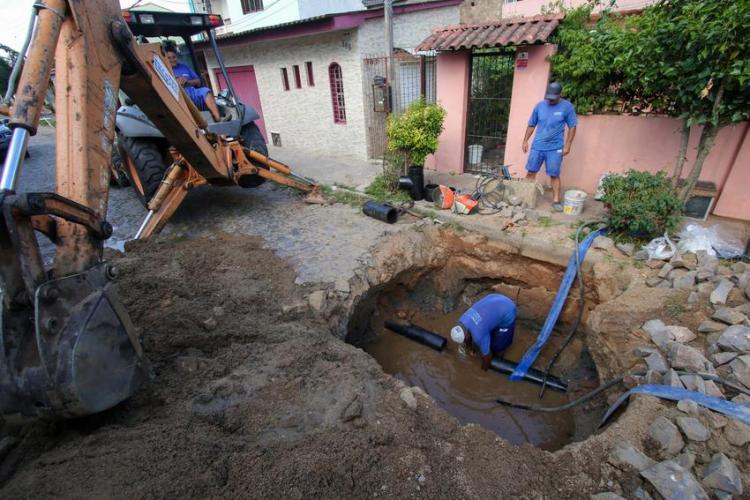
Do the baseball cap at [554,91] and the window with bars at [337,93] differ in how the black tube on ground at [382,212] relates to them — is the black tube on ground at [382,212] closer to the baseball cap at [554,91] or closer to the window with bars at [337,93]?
the baseball cap at [554,91]

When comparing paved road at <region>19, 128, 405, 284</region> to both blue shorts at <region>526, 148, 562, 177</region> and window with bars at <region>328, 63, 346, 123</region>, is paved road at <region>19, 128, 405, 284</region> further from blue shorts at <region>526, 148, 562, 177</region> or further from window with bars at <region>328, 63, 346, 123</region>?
window with bars at <region>328, 63, 346, 123</region>

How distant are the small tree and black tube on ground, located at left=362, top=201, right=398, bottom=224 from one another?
123cm

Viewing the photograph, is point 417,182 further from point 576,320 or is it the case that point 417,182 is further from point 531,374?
point 531,374

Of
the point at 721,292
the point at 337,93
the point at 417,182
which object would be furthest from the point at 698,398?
the point at 337,93

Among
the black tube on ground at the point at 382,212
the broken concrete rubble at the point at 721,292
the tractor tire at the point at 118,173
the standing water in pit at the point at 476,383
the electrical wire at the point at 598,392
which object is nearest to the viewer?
the electrical wire at the point at 598,392

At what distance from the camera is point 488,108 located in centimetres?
705

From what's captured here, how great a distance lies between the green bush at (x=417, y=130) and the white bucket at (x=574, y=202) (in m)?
2.26

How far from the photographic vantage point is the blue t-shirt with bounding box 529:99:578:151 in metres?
5.38

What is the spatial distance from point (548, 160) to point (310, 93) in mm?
6406

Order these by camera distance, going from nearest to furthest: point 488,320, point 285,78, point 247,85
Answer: point 488,320
point 285,78
point 247,85

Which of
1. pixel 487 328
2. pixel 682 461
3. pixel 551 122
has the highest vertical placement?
pixel 551 122

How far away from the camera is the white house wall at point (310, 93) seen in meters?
8.45

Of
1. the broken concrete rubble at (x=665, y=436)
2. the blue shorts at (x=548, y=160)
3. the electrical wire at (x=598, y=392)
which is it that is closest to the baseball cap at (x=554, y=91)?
the blue shorts at (x=548, y=160)

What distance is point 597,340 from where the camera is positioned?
3807 mm
